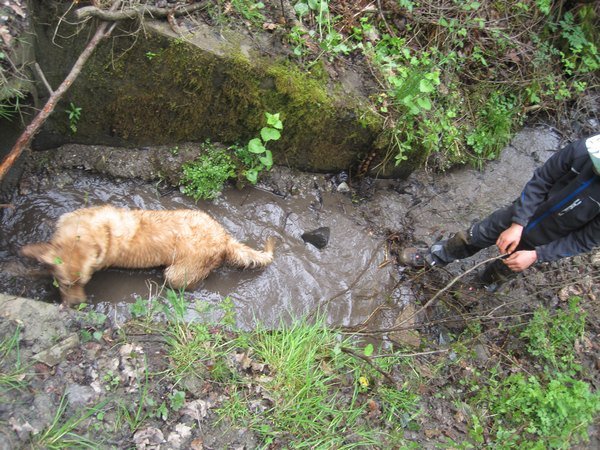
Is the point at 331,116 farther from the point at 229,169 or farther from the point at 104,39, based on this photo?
the point at 104,39

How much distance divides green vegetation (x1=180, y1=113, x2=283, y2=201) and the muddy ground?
178 millimetres

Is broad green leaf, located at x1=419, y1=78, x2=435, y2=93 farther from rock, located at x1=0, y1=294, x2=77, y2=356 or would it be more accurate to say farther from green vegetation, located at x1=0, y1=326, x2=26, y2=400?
green vegetation, located at x1=0, y1=326, x2=26, y2=400

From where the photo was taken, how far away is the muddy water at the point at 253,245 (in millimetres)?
4117

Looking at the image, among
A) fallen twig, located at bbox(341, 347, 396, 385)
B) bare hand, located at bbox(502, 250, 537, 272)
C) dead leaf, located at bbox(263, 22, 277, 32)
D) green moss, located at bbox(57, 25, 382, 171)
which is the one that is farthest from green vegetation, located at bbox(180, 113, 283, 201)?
bare hand, located at bbox(502, 250, 537, 272)

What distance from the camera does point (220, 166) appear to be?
4.88 metres

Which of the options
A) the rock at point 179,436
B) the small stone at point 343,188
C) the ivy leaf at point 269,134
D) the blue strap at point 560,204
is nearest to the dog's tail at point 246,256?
the ivy leaf at point 269,134

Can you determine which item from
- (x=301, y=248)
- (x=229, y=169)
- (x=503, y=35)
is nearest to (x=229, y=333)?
(x=301, y=248)

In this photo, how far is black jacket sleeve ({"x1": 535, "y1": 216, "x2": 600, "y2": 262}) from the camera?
3.93m

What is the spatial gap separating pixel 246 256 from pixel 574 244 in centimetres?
303

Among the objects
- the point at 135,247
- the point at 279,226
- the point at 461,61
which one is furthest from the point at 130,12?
the point at 461,61

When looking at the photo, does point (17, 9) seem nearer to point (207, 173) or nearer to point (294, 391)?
point (207, 173)

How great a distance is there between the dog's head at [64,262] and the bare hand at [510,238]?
3.65m

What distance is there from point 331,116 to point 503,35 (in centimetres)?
323

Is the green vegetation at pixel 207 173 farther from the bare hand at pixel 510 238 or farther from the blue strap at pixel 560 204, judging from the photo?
the blue strap at pixel 560 204
